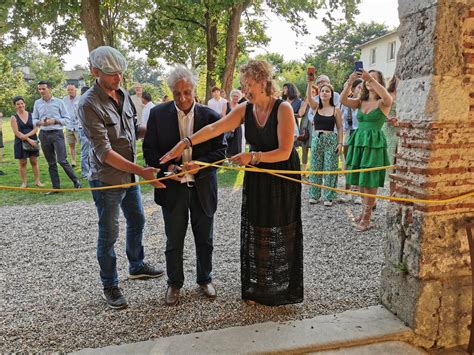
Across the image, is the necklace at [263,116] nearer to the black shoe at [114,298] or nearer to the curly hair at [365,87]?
the black shoe at [114,298]

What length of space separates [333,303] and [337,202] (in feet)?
11.3

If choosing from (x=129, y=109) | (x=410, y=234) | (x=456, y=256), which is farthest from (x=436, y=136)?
(x=129, y=109)

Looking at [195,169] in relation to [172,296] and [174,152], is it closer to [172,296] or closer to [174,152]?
[174,152]

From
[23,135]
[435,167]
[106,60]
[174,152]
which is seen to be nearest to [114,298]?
[174,152]

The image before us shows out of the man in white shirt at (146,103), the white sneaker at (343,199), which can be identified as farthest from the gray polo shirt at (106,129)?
the man in white shirt at (146,103)

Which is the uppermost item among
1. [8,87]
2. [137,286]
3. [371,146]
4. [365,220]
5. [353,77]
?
[8,87]

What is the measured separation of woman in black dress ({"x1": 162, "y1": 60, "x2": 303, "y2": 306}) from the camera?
2816mm

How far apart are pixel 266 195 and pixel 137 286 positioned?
5.37ft

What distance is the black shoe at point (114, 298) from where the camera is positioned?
125 inches

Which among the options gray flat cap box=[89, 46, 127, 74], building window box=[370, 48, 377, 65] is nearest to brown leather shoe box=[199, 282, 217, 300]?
gray flat cap box=[89, 46, 127, 74]

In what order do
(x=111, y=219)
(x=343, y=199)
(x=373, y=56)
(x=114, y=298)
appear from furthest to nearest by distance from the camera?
1. (x=373, y=56)
2. (x=343, y=199)
3. (x=114, y=298)
4. (x=111, y=219)

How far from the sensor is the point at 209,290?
132 inches

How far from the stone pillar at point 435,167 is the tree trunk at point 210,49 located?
10700 millimetres

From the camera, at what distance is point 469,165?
2684 millimetres
